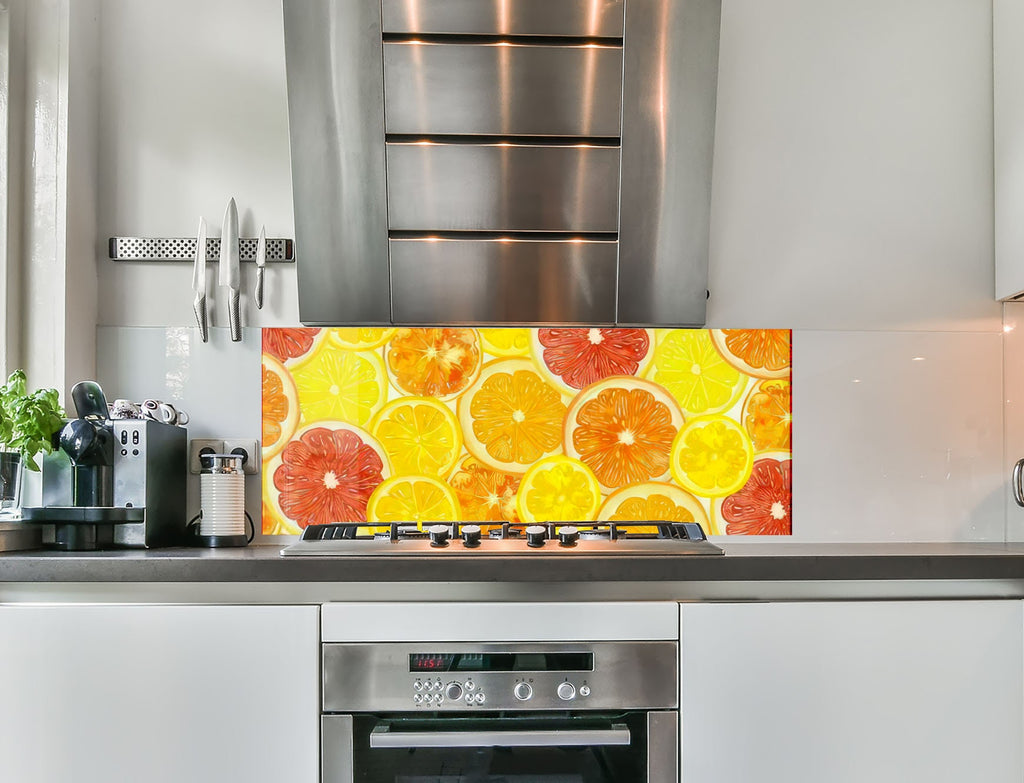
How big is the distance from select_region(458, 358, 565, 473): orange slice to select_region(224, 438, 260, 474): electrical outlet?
0.50 meters

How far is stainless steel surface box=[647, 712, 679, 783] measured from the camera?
146cm

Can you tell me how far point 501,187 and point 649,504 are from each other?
0.83 m

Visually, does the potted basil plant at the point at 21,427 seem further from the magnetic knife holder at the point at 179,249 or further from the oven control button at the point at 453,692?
the oven control button at the point at 453,692

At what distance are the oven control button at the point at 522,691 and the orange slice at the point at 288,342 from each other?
985 mm

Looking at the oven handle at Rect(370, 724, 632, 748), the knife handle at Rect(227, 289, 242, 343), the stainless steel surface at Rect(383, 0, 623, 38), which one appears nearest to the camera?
the oven handle at Rect(370, 724, 632, 748)

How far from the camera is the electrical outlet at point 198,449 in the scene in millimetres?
2004

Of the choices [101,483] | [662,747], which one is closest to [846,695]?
[662,747]

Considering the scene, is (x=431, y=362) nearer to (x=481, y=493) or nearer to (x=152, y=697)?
(x=481, y=493)

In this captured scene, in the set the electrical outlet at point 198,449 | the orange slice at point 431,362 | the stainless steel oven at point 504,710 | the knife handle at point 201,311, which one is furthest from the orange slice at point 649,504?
the knife handle at point 201,311

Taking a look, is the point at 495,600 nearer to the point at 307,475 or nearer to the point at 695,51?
the point at 307,475

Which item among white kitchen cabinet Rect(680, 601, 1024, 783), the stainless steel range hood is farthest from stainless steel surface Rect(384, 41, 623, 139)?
white kitchen cabinet Rect(680, 601, 1024, 783)

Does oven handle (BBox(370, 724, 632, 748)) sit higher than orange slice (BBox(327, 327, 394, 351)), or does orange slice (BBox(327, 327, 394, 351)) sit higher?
orange slice (BBox(327, 327, 394, 351))

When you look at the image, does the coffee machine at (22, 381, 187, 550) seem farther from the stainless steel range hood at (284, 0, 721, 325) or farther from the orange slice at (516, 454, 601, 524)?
the orange slice at (516, 454, 601, 524)

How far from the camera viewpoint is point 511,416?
2.04 metres
